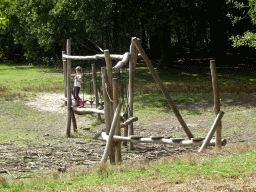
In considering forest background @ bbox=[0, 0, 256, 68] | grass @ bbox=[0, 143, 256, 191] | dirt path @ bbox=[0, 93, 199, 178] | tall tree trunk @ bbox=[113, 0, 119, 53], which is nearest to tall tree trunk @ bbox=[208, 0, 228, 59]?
forest background @ bbox=[0, 0, 256, 68]

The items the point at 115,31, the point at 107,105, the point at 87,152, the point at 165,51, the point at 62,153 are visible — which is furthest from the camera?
the point at 165,51

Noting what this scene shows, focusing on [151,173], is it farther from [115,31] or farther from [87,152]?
[115,31]

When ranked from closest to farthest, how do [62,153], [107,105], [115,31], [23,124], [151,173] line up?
[151,173]
[107,105]
[62,153]
[23,124]
[115,31]

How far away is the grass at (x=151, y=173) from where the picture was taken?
566 centimetres

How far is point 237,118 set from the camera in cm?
1217

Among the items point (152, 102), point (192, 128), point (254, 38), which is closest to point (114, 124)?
point (192, 128)

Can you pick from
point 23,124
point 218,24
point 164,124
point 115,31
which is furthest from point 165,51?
point 23,124

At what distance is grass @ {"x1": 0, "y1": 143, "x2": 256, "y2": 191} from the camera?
5660mm

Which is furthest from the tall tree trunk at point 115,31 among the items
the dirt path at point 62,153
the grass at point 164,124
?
the dirt path at point 62,153

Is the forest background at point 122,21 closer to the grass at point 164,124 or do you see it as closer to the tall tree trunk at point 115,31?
the tall tree trunk at point 115,31

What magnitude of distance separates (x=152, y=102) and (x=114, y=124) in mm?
8085

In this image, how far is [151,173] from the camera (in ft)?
19.8

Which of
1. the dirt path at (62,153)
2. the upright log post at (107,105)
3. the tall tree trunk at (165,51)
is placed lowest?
the dirt path at (62,153)

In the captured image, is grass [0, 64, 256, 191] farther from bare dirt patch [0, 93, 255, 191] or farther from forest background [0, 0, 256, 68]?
forest background [0, 0, 256, 68]
